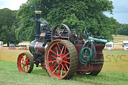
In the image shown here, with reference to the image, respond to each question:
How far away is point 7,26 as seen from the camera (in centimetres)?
5650

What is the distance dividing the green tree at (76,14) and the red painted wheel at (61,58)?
1615 cm

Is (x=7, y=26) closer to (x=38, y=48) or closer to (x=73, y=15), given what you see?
(x=73, y=15)

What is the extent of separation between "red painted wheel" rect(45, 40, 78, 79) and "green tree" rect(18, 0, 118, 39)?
53.0 feet

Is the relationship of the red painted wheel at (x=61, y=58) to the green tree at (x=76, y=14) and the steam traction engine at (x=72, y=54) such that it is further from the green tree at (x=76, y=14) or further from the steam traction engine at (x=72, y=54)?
the green tree at (x=76, y=14)

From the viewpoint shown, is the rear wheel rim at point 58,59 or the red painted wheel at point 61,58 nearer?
the red painted wheel at point 61,58

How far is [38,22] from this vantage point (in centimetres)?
1148

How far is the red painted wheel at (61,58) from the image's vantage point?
8266 mm

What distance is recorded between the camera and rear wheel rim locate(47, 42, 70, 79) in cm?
875

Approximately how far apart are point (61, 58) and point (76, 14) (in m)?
19.2

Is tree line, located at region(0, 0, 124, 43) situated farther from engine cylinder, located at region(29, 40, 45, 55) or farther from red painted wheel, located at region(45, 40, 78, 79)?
red painted wheel, located at region(45, 40, 78, 79)

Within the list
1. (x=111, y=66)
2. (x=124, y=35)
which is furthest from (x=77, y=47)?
(x=124, y=35)

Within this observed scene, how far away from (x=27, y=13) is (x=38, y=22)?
18169 mm

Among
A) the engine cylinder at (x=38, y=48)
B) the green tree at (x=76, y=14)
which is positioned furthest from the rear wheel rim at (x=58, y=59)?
the green tree at (x=76, y=14)

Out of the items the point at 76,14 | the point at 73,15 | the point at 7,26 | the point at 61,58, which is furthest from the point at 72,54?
the point at 7,26
